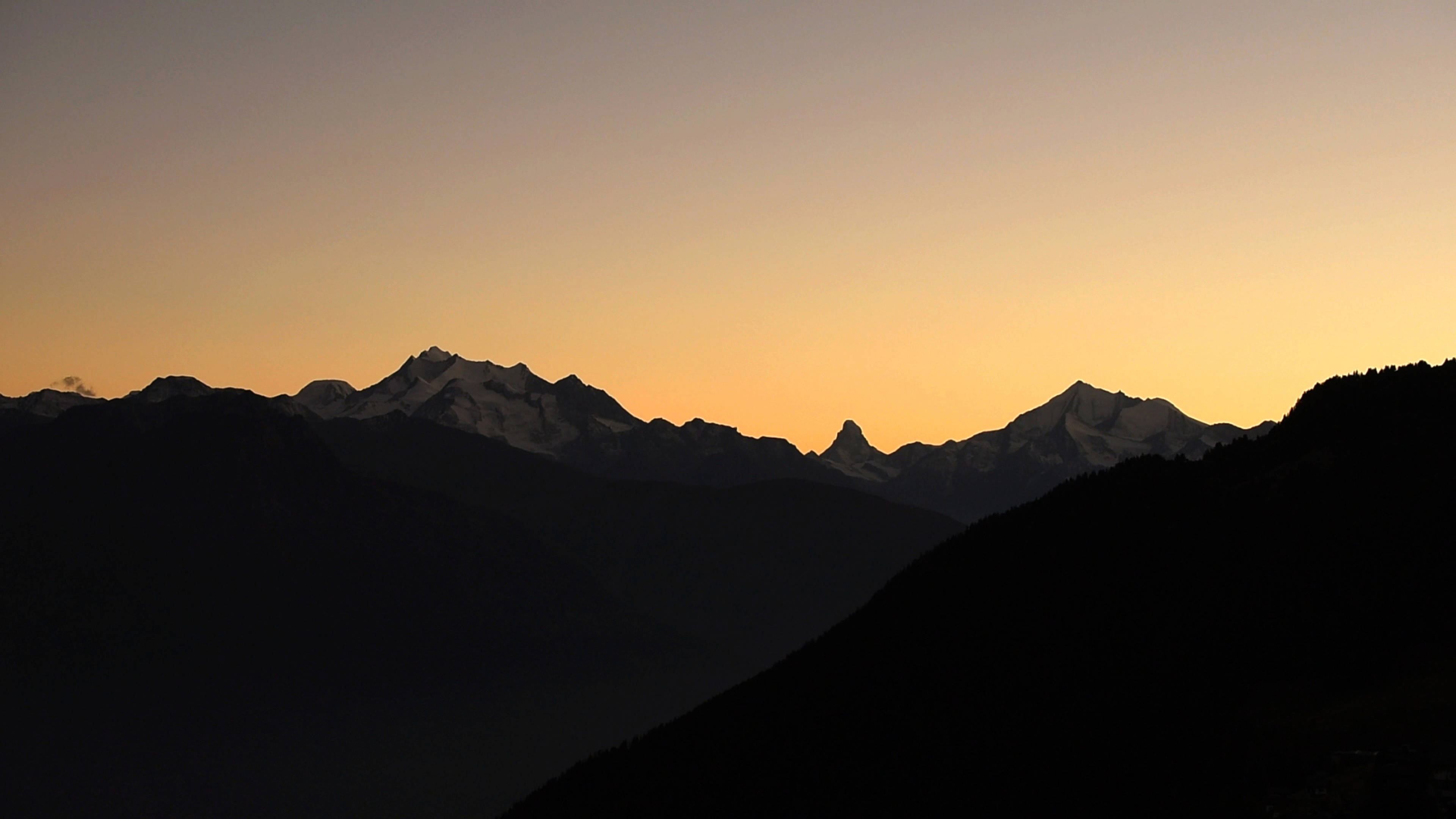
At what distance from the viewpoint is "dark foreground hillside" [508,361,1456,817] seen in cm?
11219

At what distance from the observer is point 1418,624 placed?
12538 cm

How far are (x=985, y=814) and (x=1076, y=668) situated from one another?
877 inches

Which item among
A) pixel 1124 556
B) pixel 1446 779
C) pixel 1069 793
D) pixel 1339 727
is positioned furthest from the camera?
pixel 1124 556

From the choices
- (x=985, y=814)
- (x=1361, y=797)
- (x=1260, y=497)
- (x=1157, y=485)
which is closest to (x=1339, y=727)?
(x=1361, y=797)

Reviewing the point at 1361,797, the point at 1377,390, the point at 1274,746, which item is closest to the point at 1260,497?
the point at 1377,390

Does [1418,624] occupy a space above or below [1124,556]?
below

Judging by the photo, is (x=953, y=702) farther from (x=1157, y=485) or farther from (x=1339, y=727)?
(x=1339, y=727)

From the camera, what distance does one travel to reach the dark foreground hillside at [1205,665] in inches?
4417

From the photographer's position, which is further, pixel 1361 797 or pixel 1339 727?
pixel 1339 727

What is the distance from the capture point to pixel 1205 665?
470 ft

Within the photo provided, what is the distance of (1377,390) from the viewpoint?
176m

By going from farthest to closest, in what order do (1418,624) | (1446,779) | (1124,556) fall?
(1124,556) < (1418,624) < (1446,779)

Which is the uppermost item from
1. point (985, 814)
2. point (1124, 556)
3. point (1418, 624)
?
point (1124, 556)

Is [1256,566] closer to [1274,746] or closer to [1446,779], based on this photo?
[1274,746]
